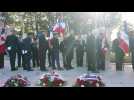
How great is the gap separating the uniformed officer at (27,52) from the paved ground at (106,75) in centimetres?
11

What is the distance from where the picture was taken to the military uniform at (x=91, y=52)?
239 inches

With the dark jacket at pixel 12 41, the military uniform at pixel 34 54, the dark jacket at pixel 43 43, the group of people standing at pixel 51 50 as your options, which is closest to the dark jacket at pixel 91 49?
the group of people standing at pixel 51 50

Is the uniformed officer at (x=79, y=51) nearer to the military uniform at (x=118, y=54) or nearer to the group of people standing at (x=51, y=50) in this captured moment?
the group of people standing at (x=51, y=50)

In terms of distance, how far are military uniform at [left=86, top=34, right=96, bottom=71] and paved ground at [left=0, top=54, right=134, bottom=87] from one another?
0.14m

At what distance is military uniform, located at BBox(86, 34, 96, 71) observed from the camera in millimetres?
6078

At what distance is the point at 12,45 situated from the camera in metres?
6.12

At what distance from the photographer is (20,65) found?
6.13 metres

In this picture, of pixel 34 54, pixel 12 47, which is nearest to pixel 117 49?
pixel 34 54

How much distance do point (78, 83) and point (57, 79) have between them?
37 cm

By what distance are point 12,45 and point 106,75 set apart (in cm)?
172
